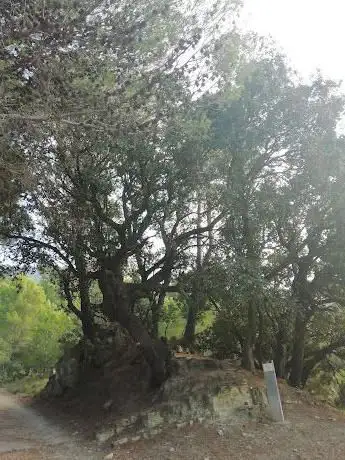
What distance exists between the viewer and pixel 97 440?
11180 millimetres

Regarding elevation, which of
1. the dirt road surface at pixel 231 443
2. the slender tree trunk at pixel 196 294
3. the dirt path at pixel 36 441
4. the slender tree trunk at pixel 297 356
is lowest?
the dirt path at pixel 36 441

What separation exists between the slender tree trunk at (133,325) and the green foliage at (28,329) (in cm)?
2745

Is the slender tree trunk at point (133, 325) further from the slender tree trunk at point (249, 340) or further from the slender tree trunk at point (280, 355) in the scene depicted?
the slender tree trunk at point (280, 355)

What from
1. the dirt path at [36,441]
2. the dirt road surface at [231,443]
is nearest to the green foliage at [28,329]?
the dirt path at [36,441]

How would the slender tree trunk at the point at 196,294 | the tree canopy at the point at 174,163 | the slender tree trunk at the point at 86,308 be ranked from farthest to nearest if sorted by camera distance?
the slender tree trunk at the point at 86,308 → the slender tree trunk at the point at 196,294 → the tree canopy at the point at 174,163

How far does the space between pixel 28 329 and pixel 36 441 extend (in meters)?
32.6

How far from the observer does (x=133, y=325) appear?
1403 cm

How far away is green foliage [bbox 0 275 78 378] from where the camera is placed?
133 feet

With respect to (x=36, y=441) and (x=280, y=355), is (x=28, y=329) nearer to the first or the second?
(x=280, y=355)

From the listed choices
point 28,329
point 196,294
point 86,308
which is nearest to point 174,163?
point 196,294

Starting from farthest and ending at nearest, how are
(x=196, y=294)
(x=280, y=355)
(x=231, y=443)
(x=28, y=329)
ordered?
(x=28, y=329) → (x=280, y=355) → (x=196, y=294) → (x=231, y=443)

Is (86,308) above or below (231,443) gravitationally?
above

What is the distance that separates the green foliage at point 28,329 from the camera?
4069cm

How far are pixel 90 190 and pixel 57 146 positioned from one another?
9.24ft
